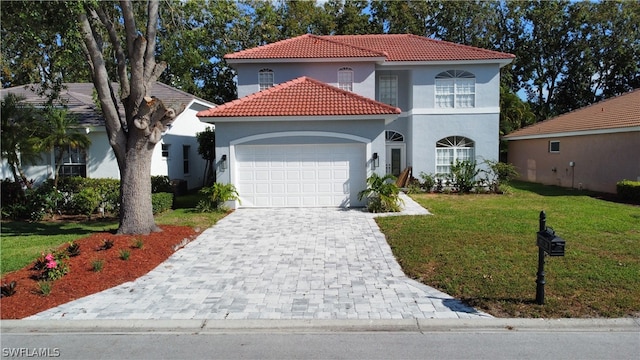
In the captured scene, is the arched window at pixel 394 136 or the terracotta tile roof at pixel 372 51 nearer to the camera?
the terracotta tile roof at pixel 372 51

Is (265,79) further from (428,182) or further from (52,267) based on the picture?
(52,267)

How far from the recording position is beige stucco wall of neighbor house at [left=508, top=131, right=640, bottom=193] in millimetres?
16875

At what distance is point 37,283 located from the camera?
621cm

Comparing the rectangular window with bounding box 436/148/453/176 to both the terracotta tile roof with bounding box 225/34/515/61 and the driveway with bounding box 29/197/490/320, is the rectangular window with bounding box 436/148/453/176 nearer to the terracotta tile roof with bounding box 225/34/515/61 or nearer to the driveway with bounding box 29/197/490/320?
the terracotta tile roof with bounding box 225/34/515/61

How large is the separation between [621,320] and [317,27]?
30.5 meters

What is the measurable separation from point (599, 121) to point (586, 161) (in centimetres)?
192

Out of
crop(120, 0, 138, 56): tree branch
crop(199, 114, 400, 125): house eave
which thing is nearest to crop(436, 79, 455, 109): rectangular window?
crop(199, 114, 400, 125): house eave

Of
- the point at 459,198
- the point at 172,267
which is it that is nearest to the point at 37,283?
the point at 172,267

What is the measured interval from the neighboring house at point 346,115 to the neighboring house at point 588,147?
4.27m

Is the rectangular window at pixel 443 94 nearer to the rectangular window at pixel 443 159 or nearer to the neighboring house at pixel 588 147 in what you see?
the rectangular window at pixel 443 159

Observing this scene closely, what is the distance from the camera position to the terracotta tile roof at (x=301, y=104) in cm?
1356

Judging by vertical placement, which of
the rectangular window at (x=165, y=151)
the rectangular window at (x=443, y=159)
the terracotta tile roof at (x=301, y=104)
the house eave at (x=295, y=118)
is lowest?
the rectangular window at (x=443, y=159)

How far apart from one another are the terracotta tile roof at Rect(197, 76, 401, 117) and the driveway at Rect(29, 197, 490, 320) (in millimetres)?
4982

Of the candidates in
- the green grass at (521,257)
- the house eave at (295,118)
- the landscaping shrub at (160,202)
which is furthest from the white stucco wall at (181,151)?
the green grass at (521,257)
